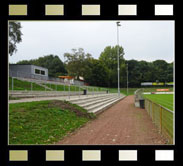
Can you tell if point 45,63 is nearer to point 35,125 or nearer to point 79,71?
point 79,71

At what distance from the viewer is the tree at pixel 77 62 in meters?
47.3

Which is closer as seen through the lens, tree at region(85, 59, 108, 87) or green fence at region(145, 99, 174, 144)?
green fence at region(145, 99, 174, 144)

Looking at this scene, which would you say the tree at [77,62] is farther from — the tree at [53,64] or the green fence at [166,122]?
the green fence at [166,122]

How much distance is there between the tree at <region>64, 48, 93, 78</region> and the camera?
47344 millimetres

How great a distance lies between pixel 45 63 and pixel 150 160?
6141cm

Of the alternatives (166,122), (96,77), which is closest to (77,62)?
(96,77)

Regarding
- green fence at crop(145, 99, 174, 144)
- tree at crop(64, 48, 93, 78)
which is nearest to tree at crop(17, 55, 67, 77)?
tree at crop(64, 48, 93, 78)

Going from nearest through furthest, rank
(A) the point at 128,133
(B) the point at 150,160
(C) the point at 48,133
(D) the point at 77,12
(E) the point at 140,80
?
(B) the point at 150,160 < (D) the point at 77,12 < (C) the point at 48,133 < (A) the point at 128,133 < (E) the point at 140,80

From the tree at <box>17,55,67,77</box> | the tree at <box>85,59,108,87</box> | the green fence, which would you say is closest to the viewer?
the green fence

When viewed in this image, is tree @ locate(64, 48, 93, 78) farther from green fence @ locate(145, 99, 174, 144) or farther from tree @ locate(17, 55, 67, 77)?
green fence @ locate(145, 99, 174, 144)

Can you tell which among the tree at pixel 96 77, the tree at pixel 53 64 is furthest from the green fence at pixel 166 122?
the tree at pixel 53 64

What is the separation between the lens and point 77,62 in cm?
4881
